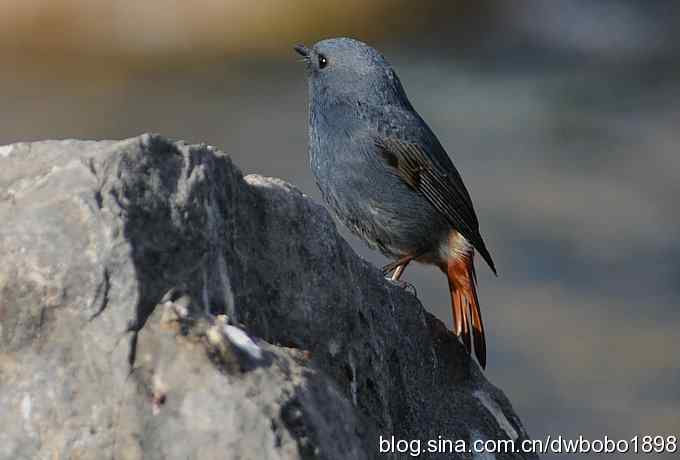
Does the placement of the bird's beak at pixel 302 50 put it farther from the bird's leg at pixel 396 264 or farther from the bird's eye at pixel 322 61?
the bird's leg at pixel 396 264

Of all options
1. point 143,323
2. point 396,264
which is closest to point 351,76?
point 396,264

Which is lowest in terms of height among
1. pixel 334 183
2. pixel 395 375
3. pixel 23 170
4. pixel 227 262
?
pixel 395 375

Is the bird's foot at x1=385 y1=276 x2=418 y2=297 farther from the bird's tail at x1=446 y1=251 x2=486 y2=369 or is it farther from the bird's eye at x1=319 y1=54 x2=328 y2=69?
the bird's eye at x1=319 y1=54 x2=328 y2=69

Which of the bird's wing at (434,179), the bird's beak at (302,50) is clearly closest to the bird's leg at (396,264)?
the bird's wing at (434,179)

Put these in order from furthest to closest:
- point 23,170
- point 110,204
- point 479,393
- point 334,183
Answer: point 334,183 < point 479,393 < point 23,170 < point 110,204

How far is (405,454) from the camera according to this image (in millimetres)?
3627

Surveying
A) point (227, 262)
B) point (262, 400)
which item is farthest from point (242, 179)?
point (262, 400)

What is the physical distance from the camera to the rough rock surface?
260 cm

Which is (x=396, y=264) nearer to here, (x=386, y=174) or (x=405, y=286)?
(x=386, y=174)

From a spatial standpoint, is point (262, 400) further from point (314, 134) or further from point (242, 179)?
point (314, 134)

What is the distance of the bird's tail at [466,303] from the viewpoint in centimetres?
482

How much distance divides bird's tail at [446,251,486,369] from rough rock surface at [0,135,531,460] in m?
1.70

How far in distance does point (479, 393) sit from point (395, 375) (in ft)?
2.30

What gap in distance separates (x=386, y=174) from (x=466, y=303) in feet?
2.26
